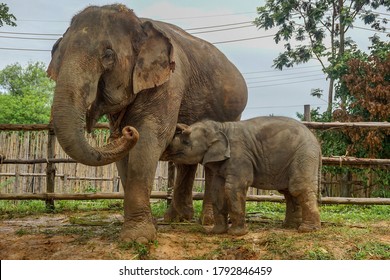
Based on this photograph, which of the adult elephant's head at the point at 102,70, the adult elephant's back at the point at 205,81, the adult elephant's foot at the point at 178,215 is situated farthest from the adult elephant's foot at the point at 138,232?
the adult elephant's foot at the point at 178,215

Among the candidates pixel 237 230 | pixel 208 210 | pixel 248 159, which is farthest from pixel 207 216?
pixel 248 159

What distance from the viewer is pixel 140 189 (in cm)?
424

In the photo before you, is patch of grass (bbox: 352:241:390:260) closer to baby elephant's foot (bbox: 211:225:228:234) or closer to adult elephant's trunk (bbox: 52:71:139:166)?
baby elephant's foot (bbox: 211:225:228:234)

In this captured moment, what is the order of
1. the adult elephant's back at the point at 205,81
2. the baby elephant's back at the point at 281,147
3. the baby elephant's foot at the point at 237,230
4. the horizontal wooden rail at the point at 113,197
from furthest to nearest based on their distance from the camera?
the horizontal wooden rail at the point at 113,197 < the adult elephant's back at the point at 205,81 < the baby elephant's back at the point at 281,147 < the baby elephant's foot at the point at 237,230

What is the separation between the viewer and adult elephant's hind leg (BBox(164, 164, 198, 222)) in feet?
18.9

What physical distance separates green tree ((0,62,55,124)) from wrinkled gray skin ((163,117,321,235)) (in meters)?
20.0

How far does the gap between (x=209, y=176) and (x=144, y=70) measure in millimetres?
1623

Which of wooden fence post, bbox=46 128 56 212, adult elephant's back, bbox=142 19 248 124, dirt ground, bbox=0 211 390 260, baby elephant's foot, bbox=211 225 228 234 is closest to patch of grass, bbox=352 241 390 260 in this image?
dirt ground, bbox=0 211 390 260

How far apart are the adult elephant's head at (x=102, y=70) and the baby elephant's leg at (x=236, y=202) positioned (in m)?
1.12

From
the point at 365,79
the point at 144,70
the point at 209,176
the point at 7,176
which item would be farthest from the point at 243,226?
the point at 365,79

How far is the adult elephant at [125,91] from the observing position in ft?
12.1

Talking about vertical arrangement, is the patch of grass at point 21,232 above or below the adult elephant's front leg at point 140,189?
below

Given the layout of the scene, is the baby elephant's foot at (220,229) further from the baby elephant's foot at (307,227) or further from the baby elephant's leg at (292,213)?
the baby elephant's leg at (292,213)

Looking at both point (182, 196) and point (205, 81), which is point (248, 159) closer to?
point (205, 81)
